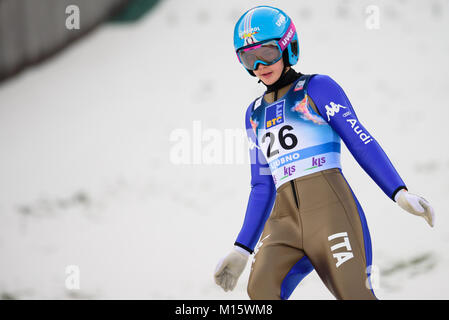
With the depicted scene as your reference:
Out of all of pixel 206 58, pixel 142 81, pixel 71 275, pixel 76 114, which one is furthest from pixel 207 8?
pixel 71 275

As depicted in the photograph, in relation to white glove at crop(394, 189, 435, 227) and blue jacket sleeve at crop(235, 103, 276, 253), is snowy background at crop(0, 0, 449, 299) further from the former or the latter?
white glove at crop(394, 189, 435, 227)

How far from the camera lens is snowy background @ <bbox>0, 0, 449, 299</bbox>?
5.17m

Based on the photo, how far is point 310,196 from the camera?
230 centimetres

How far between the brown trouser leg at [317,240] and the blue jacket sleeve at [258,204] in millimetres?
126

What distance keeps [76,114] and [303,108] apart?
17.9 feet

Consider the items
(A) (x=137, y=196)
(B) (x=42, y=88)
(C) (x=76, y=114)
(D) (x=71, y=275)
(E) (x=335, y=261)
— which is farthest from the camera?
(B) (x=42, y=88)

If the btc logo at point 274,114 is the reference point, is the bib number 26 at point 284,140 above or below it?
below

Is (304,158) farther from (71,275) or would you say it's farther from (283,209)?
(71,275)

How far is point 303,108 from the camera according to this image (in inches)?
94.3

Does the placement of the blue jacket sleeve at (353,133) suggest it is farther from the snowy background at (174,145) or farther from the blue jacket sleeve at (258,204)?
the snowy background at (174,145)

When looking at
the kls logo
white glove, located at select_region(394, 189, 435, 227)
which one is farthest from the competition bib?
white glove, located at select_region(394, 189, 435, 227)

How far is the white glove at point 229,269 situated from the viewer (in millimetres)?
2473

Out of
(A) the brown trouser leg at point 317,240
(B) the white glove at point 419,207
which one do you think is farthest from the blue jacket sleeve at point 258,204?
(B) the white glove at point 419,207

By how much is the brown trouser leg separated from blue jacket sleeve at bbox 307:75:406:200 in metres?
0.16
